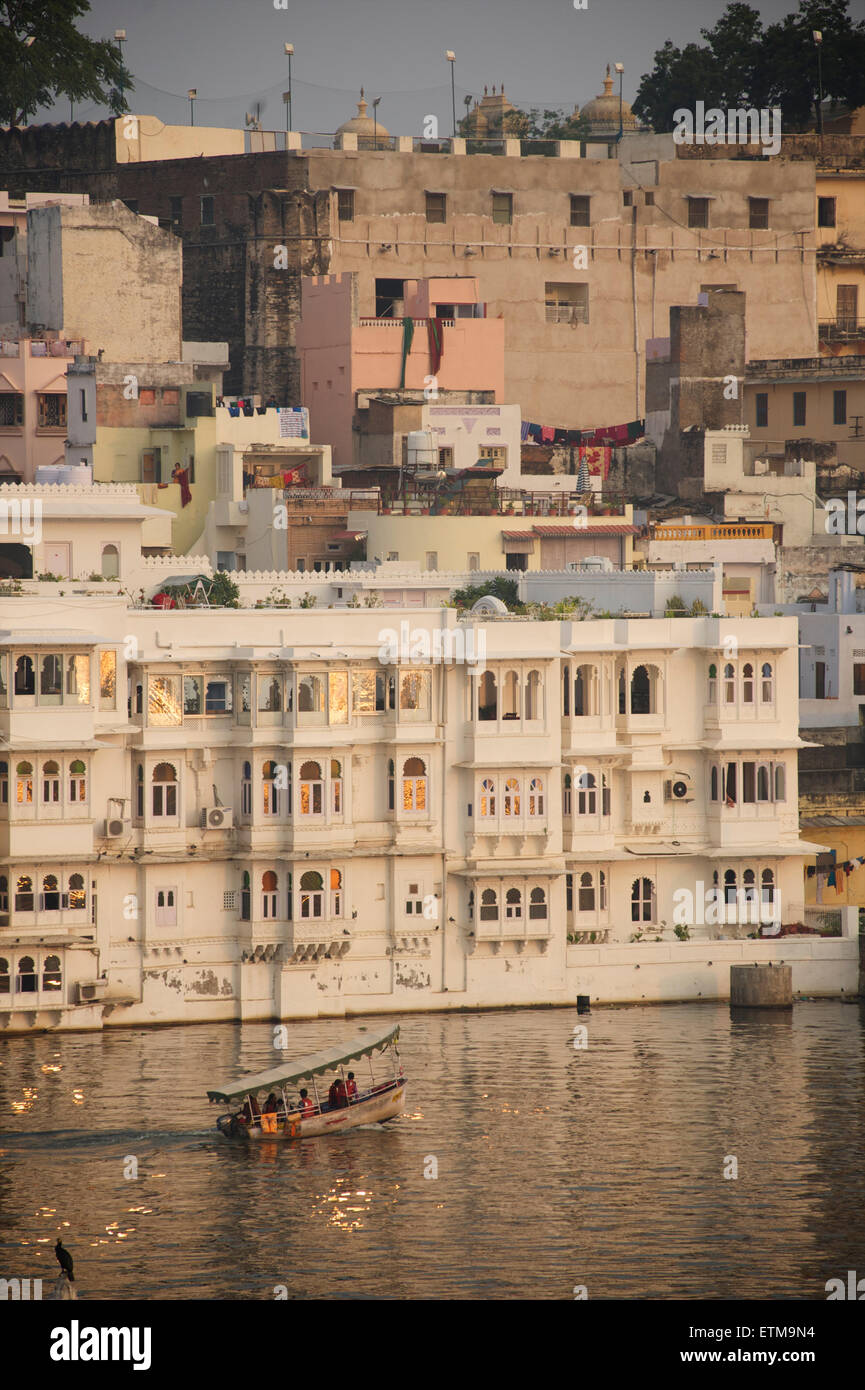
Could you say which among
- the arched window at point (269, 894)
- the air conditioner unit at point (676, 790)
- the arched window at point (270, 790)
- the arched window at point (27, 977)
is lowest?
the arched window at point (27, 977)

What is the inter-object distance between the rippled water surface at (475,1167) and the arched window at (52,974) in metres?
1.10

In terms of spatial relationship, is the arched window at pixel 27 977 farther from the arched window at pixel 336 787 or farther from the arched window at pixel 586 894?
the arched window at pixel 586 894

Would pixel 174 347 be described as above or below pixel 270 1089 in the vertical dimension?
above

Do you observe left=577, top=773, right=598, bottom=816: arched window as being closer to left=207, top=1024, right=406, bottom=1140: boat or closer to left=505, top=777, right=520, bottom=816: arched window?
left=505, top=777, right=520, bottom=816: arched window

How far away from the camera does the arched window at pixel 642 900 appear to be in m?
65.3

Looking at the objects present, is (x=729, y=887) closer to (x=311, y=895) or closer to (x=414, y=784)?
(x=414, y=784)

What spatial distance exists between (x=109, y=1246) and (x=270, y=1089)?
24.1 ft

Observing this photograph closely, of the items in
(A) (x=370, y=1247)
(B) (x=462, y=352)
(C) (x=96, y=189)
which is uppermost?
(C) (x=96, y=189)

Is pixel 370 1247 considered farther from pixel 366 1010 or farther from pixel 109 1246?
pixel 366 1010

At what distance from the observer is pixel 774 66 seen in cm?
11788

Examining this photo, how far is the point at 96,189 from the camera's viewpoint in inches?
4065

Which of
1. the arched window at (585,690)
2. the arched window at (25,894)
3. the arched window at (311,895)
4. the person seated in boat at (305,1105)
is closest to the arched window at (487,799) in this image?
the arched window at (585,690)
